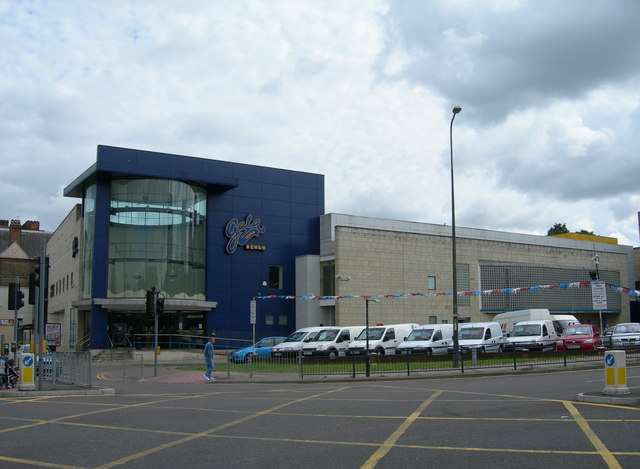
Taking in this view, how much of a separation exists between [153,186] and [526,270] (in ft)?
103

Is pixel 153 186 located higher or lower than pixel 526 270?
higher

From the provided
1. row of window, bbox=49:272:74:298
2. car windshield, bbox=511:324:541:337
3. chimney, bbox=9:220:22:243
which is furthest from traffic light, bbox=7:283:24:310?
chimney, bbox=9:220:22:243

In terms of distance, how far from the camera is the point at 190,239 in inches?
2010

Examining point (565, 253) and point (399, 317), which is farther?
point (565, 253)

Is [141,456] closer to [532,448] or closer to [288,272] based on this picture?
[532,448]

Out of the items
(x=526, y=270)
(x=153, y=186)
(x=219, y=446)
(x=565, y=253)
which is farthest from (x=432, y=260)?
(x=219, y=446)

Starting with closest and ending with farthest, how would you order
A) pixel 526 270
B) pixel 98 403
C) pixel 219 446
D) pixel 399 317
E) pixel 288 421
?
pixel 219 446
pixel 288 421
pixel 98 403
pixel 399 317
pixel 526 270

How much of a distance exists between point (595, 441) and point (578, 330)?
27.5 metres

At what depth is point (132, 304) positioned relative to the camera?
4812 centimetres

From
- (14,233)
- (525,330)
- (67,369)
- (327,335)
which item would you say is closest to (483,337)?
(525,330)

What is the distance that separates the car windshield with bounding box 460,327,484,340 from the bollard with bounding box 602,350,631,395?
19.6m

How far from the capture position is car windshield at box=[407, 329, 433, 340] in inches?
1417

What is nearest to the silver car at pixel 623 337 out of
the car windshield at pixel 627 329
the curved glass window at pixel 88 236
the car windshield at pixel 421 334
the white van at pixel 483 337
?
the car windshield at pixel 627 329

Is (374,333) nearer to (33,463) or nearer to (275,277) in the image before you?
(275,277)
